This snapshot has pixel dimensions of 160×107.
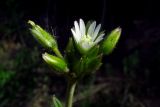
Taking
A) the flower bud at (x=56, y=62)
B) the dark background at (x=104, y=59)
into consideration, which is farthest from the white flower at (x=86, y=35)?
the dark background at (x=104, y=59)

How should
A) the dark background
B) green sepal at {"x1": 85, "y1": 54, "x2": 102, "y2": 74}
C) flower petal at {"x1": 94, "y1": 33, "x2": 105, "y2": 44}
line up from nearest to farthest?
1. green sepal at {"x1": 85, "y1": 54, "x2": 102, "y2": 74}
2. flower petal at {"x1": 94, "y1": 33, "x2": 105, "y2": 44}
3. the dark background

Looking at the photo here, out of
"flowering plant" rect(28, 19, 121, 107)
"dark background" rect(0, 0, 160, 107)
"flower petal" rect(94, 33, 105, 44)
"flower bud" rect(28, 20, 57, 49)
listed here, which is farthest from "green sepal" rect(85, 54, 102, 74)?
"dark background" rect(0, 0, 160, 107)

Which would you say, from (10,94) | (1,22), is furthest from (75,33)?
(1,22)

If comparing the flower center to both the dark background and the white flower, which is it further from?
the dark background

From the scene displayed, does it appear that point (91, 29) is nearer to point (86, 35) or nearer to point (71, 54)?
point (86, 35)

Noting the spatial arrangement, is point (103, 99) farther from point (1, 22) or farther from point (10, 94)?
point (1, 22)

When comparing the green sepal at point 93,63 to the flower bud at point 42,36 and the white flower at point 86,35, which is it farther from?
the flower bud at point 42,36

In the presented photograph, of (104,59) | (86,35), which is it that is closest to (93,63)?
(86,35)

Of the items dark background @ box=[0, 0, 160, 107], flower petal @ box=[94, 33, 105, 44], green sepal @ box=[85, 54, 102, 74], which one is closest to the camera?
green sepal @ box=[85, 54, 102, 74]
